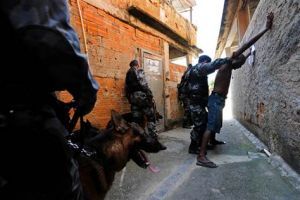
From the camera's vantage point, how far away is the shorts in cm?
382

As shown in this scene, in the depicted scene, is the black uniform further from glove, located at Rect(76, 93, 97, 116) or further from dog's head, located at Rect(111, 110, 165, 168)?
glove, located at Rect(76, 93, 97, 116)

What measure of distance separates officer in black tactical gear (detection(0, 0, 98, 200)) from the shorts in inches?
122

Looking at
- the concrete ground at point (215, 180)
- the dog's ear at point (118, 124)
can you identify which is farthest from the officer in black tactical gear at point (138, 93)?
the dog's ear at point (118, 124)

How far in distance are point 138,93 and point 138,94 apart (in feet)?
0.07

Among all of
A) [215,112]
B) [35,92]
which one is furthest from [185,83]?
[35,92]

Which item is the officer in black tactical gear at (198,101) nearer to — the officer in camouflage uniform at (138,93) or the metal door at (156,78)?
the officer in camouflage uniform at (138,93)

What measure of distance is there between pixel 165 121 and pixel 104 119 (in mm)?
2798

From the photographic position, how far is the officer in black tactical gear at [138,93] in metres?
5.02

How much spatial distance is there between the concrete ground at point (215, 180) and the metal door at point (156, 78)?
2.78 meters

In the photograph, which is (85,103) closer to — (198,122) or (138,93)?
(198,122)

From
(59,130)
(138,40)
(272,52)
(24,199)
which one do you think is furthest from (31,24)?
(138,40)

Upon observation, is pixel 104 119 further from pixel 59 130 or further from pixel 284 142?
pixel 59 130

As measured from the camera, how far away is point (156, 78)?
267 inches

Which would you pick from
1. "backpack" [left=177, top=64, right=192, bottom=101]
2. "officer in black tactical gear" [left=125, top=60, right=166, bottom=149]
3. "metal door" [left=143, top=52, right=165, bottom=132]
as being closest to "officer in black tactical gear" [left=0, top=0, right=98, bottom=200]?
"backpack" [left=177, top=64, right=192, bottom=101]
